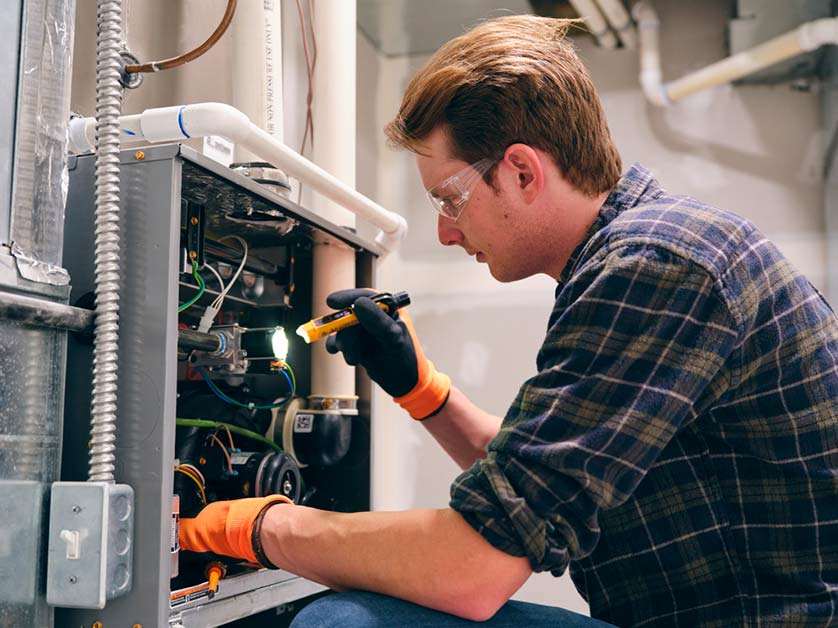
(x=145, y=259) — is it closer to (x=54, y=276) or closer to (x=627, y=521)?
(x=54, y=276)

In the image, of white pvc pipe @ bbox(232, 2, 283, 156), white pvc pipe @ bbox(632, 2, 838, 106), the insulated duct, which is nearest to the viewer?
the insulated duct

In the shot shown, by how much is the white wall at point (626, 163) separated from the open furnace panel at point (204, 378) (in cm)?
91

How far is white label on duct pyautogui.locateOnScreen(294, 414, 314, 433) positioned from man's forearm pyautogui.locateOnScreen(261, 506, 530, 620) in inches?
14.0

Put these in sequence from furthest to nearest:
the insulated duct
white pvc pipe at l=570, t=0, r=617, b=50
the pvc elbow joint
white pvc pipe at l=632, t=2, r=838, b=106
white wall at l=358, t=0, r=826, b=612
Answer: white wall at l=358, t=0, r=826, b=612, white pvc pipe at l=570, t=0, r=617, b=50, white pvc pipe at l=632, t=2, r=838, b=106, the pvc elbow joint, the insulated duct

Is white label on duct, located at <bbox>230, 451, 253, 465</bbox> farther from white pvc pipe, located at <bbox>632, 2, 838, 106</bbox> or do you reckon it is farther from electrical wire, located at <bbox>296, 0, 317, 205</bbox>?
white pvc pipe, located at <bbox>632, 2, 838, 106</bbox>

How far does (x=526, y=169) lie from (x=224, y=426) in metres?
0.58

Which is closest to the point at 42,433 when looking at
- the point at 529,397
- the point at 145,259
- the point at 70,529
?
the point at 70,529

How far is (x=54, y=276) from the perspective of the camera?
2.69ft

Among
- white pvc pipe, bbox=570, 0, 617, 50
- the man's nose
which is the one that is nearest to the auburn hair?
the man's nose

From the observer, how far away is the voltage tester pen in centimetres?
112

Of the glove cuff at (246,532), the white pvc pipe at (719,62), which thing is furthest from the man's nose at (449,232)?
the white pvc pipe at (719,62)

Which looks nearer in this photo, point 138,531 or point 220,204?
point 138,531

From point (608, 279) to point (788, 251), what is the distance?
1576 mm

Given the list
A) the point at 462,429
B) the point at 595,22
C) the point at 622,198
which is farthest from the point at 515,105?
the point at 595,22
